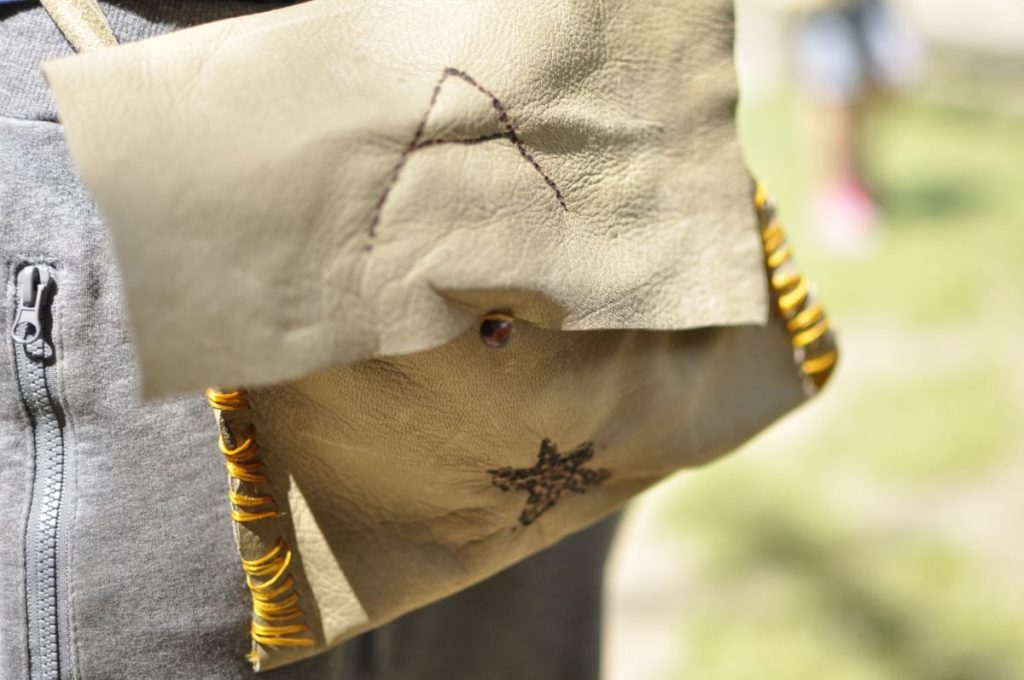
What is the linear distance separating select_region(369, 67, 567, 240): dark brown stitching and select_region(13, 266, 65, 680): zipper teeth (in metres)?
0.24

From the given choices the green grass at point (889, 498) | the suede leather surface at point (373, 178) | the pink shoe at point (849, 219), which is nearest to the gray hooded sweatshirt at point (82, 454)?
the suede leather surface at point (373, 178)

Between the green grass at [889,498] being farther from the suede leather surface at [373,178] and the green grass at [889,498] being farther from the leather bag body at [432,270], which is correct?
the suede leather surface at [373,178]

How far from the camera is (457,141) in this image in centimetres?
73

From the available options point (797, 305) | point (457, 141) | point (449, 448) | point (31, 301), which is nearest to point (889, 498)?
point (797, 305)

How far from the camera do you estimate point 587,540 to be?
1.13 metres

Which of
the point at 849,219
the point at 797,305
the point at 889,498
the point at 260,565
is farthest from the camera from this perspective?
the point at 849,219

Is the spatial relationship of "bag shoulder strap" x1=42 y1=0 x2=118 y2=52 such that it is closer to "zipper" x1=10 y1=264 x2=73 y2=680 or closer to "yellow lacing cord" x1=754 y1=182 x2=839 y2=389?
"zipper" x1=10 y1=264 x2=73 y2=680

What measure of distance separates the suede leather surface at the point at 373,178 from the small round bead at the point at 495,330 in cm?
2

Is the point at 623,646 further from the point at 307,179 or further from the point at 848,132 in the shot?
the point at 848,132

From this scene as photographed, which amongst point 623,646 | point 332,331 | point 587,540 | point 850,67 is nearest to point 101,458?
point 332,331

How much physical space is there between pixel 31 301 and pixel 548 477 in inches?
15.1

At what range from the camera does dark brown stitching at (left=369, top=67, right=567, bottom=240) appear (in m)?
0.69

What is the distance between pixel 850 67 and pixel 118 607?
2.67m

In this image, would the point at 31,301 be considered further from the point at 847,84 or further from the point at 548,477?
the point at 847,84
